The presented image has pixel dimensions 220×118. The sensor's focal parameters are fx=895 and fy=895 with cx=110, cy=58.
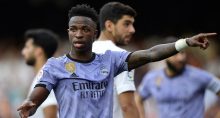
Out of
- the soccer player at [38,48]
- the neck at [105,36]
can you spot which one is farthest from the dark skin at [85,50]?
the soccer player at [38,48]

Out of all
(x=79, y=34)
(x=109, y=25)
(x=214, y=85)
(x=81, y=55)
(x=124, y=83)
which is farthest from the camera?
(x=214, y=85)

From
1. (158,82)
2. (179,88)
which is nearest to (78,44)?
(179,88)

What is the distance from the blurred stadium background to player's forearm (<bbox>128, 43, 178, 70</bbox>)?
1025 centimetres

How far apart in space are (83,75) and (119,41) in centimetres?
180

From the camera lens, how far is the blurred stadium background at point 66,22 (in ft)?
59.5

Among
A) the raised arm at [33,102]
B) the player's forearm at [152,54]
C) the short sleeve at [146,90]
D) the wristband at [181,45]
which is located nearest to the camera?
the raised arm at [33,102]

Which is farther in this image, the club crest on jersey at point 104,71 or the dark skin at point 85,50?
the club crest on jersey at point 104,71

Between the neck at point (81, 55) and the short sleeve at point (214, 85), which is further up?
the short sleeve at point (214, 85)

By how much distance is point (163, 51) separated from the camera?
23.1ft

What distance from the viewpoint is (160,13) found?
20.1 meters

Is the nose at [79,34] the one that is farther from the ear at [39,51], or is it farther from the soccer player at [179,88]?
the soccer player at [179,88]

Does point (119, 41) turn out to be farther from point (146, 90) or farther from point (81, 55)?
point (146, 90)

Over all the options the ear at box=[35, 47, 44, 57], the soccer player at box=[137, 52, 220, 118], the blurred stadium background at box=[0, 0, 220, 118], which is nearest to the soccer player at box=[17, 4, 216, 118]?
the ear at box=[35, 47, 44, 57]

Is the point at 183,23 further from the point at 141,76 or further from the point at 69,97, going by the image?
the point at 69,97
